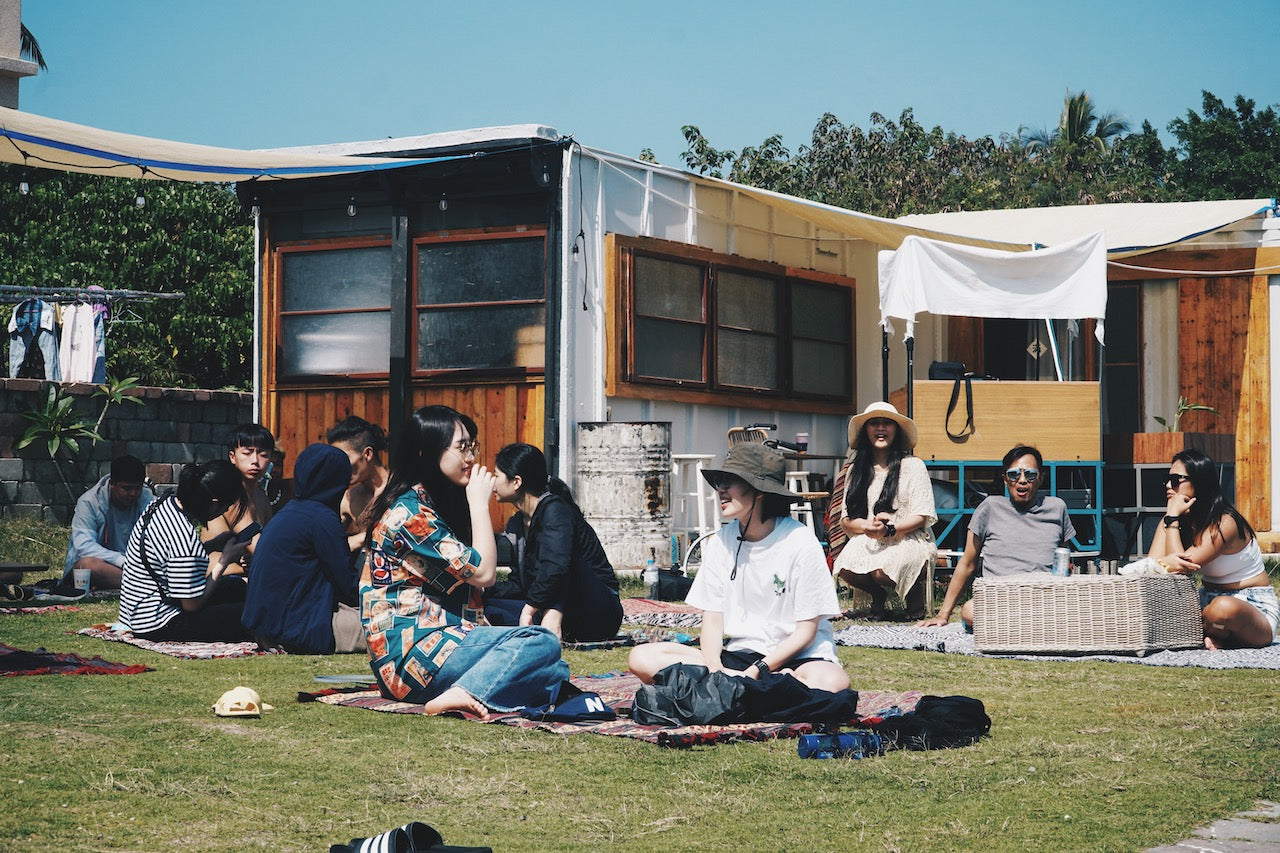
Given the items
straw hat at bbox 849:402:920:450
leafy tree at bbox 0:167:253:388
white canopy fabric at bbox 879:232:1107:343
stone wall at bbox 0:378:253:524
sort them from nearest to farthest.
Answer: straw hat at bbox 849:402:920:450 < white canopy fabric at bbox 879:232:1107:343 < stone wall at bbox 0:378:253:524 < leafy tree at bbox 0:167:253:388

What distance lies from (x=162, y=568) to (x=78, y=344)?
329 inches

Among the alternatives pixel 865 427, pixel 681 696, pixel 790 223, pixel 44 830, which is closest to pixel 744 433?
pixel 790 223

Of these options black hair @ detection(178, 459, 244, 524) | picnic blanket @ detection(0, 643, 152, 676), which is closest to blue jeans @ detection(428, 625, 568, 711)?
picnic blanket @ detection(0, 643, 152, 676)

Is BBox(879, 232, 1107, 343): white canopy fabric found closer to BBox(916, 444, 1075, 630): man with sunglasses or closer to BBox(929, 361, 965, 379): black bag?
BBox(929, 361, 965, 379): black bag

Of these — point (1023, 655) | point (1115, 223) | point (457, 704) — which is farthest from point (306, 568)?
point (1115, 223)

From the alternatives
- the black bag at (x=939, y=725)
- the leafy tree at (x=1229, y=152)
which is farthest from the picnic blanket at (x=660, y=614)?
the leafy tree at (x=1229, y=152)

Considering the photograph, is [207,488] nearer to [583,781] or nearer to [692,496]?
[583,781]

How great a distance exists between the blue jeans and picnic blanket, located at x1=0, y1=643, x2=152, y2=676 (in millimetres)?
1692

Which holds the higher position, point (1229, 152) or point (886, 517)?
point (1229, 152)

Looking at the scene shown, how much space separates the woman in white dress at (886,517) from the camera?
29.4ft

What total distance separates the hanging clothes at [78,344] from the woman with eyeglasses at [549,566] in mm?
8660

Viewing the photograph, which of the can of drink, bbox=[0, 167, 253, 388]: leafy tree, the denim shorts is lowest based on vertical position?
the can of drink

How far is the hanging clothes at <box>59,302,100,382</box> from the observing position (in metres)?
15.0

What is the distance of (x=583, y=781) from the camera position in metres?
4.14
